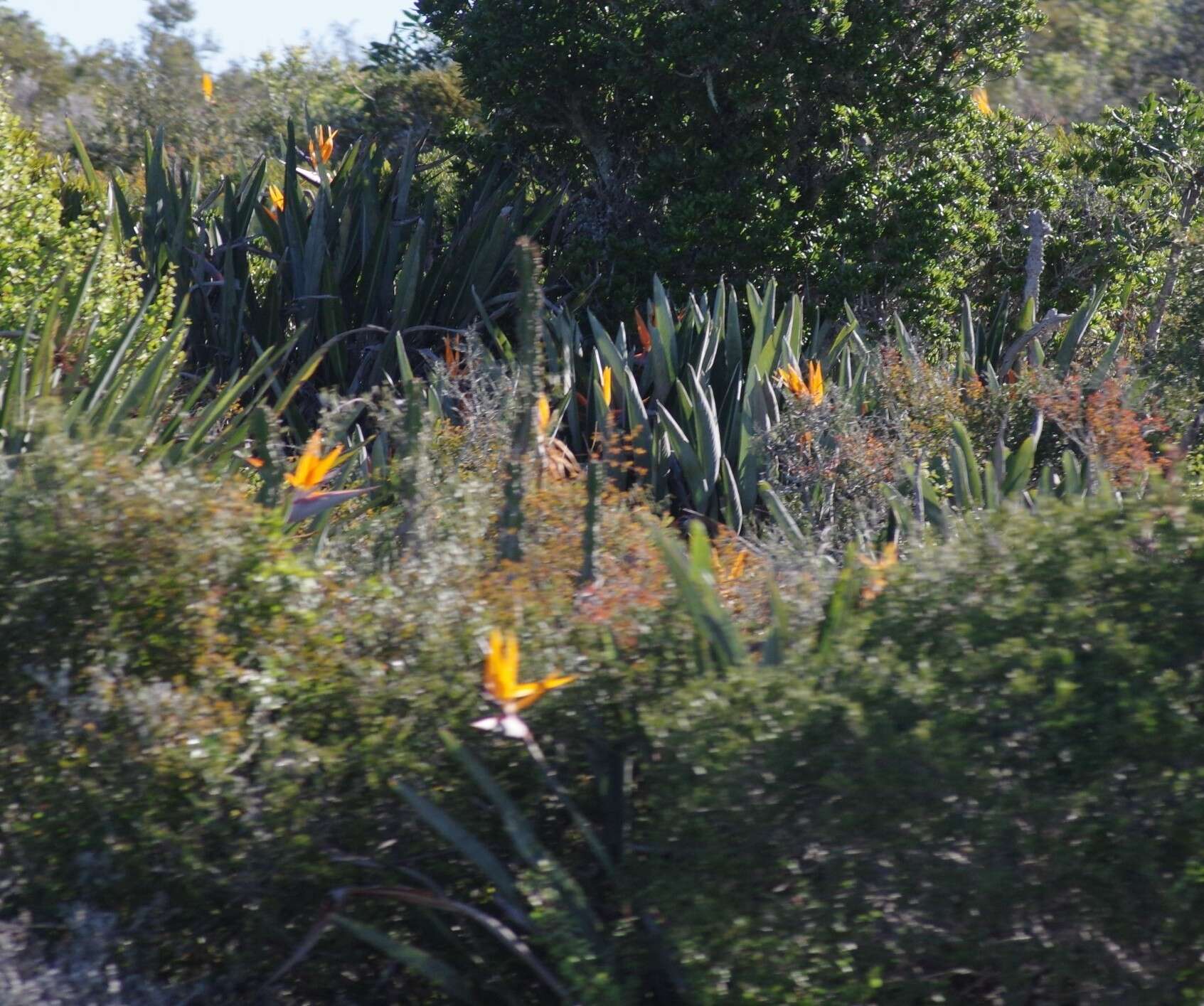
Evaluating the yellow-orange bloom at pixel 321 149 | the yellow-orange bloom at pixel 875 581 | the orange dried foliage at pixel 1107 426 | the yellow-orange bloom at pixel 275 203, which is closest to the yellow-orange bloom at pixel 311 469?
the yellow-orange bloom at pixel 875 581

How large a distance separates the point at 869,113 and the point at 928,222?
733 mm

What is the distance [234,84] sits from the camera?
930 inches

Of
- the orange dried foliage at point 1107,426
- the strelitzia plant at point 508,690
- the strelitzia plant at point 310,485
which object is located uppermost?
the orange dried foliage at point 1107,426

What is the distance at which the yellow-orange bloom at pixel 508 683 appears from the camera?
7.88ft

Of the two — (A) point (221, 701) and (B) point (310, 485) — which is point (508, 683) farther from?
(B) point (310, 485)

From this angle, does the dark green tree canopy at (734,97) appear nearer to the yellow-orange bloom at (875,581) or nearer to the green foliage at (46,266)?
the green foliage at (46,266)

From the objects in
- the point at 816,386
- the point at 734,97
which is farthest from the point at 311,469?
the point at 734,97

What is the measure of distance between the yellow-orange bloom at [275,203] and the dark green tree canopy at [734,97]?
58.5 inches

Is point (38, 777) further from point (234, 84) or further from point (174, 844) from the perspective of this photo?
point (234, 84)

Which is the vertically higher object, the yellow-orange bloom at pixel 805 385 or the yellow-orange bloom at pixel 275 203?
the yellow-orange bloom at pixel 275 203

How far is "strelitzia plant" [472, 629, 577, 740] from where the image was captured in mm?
2383

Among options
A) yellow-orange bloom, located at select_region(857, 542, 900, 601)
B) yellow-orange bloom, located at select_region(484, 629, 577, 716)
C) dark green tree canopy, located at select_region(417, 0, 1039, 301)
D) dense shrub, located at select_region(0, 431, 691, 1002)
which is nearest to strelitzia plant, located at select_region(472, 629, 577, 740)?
yellow-orange bloom, located at select_region(484, 629, 577, 716)

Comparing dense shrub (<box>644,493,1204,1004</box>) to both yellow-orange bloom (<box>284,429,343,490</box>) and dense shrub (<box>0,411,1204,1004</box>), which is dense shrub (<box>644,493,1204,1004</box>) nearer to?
dense shrub (<box>0,411,1204,1004</box>)

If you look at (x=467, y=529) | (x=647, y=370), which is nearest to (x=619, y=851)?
(x=467, y=529)
